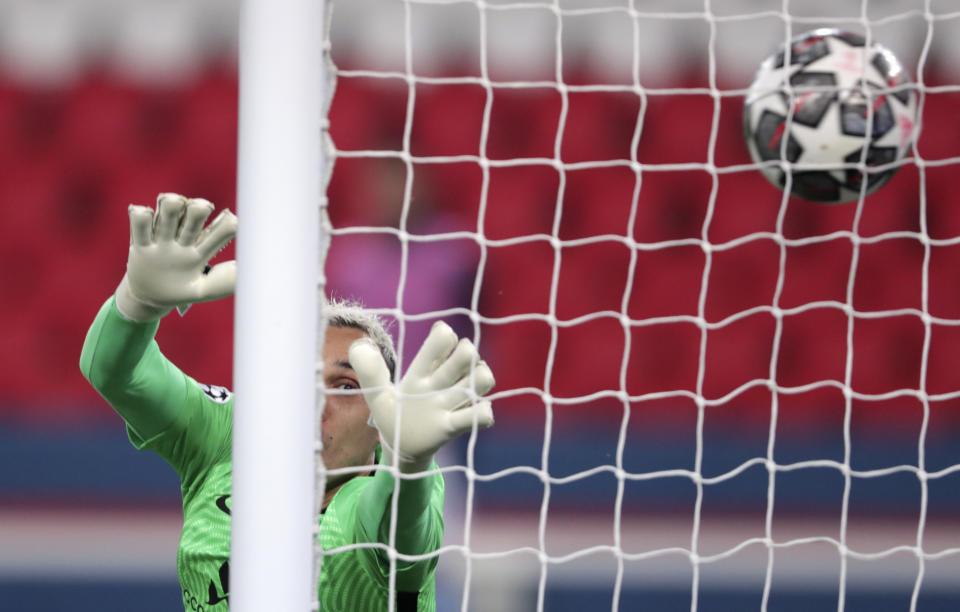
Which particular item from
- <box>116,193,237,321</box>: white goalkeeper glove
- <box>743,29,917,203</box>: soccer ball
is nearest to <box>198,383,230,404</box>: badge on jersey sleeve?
<box>116,193,237,321</box>: white goalkeeper glove

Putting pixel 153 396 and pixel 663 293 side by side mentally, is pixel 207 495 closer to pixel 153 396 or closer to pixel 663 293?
pixel 153 396

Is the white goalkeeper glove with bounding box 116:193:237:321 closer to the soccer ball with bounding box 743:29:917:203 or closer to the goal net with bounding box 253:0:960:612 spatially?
the soccer ball with bounding box 743:29:917:203

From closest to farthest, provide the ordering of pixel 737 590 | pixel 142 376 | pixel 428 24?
1. pixel 142 376
2. pixel 737 590
3. pixel 428 24

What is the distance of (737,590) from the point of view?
8.70ft

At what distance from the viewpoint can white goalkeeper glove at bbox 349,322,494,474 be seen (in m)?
0.98

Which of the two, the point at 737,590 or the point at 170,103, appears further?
the point at 170,103

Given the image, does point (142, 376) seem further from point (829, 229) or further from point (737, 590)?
point (829, 229)

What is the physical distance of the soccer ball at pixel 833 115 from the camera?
143 cm

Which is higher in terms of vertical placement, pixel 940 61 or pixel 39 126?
pixel 940 61

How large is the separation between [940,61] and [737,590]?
158 centimetres

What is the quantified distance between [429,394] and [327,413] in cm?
36

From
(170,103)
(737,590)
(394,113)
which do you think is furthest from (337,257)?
(737,590)

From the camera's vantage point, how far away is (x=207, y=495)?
51.6 inches

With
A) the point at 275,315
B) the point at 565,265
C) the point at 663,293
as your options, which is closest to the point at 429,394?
the point at 275,315
